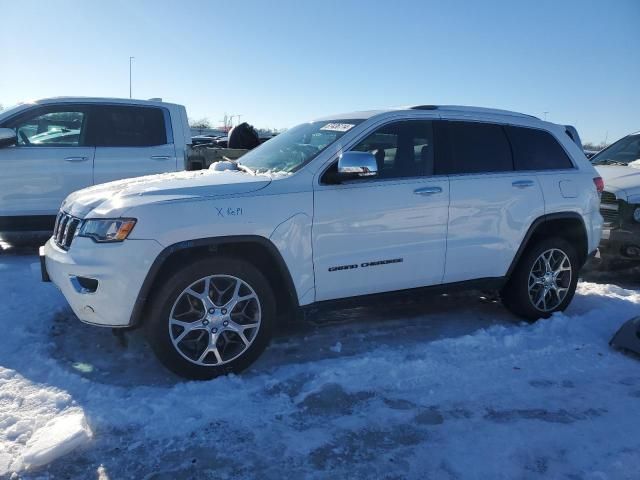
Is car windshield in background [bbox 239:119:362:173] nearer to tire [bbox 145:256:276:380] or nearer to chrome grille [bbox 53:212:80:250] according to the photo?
tire [bbox 145:256:276:380]

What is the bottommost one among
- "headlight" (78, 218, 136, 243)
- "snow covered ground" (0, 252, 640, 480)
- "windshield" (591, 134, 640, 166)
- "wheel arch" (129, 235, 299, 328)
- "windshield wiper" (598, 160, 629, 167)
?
"snow covered ground" (0, 252, 640, 480)

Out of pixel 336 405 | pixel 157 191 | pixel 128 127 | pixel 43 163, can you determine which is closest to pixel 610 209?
pixel 336 405

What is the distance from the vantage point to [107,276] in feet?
10.9

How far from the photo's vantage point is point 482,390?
3.57 meters

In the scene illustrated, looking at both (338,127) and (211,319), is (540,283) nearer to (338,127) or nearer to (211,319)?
(338,127)

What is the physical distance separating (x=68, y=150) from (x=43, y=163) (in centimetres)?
33

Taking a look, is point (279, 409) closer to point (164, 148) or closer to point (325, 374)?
point (325, 374)

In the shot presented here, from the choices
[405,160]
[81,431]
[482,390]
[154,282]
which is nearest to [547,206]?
[405,160]

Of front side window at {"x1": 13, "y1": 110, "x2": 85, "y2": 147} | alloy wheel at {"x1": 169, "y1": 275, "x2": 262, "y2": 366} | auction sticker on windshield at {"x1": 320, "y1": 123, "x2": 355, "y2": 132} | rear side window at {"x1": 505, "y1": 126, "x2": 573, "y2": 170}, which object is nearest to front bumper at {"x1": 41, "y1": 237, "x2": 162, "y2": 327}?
alloy wheel at {"x1": 169, "y1": 275, "x2": 262, "y2": 366}

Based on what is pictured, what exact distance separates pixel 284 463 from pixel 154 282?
1414 mm

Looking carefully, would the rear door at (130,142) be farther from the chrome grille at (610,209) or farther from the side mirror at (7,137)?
the chrome grille at (610,209)

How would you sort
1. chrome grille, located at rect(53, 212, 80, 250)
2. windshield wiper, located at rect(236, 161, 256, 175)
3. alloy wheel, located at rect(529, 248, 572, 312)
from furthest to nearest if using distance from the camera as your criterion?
alloy wheel, located at rect(529, 248, 572, 312) → windshield wiper, located at rect(236, 161, 256, 175) → chrome grille, located at rect(53, 212, 80, 250)

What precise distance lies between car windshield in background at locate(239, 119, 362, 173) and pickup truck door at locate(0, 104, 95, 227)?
3.09m

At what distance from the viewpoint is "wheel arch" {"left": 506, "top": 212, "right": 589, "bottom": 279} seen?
187 inches
